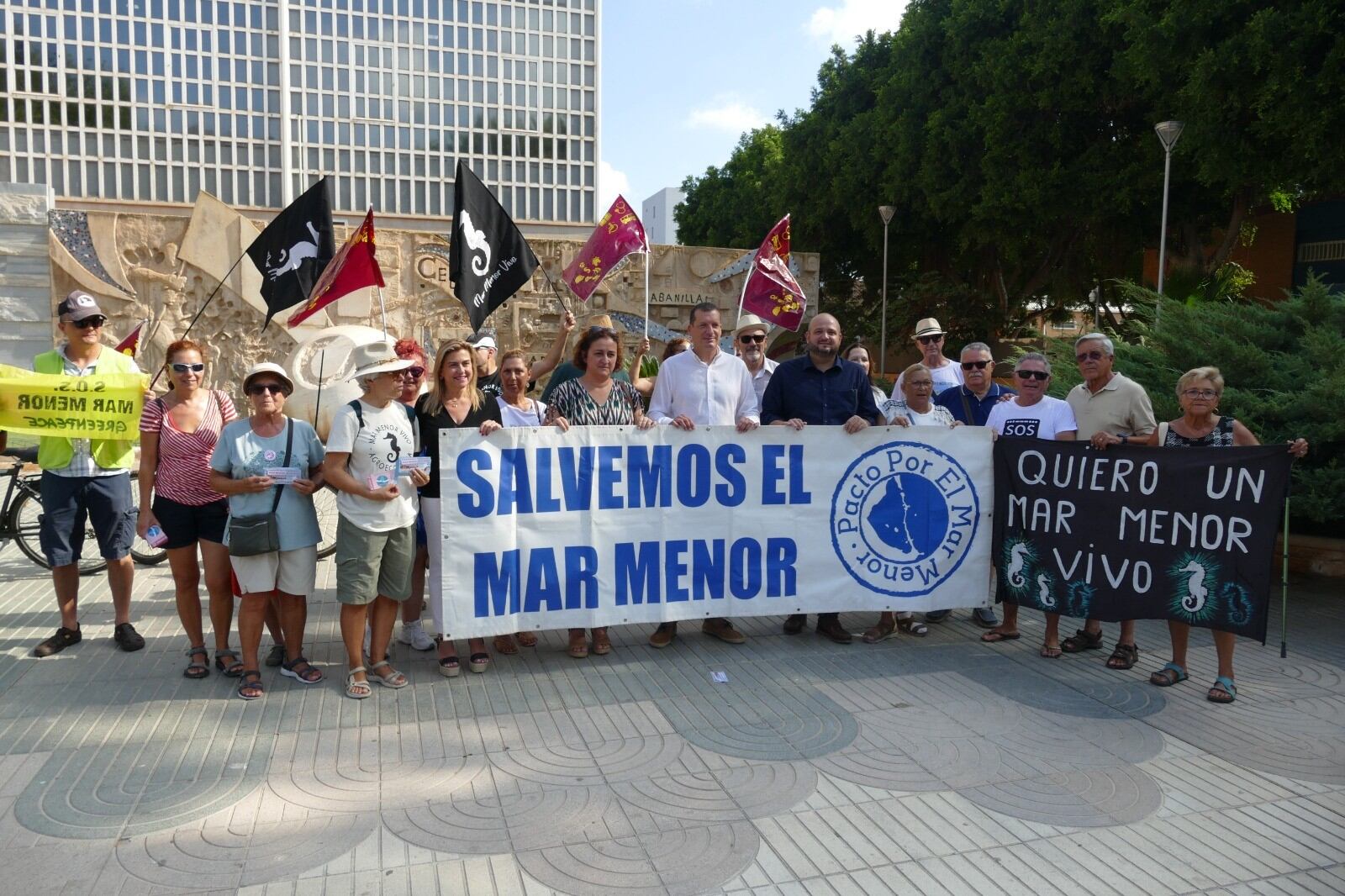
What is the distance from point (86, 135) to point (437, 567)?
279 ft

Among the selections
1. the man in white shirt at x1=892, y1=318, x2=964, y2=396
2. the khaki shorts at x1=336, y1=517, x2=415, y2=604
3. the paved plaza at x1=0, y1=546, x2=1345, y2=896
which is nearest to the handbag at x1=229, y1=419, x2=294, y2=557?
the khaki shorts at x1=336, y1=517, x2=415, y2=604

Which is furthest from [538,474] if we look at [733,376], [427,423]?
[733,376]

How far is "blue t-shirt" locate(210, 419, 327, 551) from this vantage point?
15.1 feet

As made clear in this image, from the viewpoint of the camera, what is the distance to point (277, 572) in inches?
187

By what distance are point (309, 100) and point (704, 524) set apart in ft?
282

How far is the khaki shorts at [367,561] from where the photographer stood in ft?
15.3

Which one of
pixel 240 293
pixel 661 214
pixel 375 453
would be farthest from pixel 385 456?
pixel 661 214

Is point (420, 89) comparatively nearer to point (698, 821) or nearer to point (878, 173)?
point (878, 173)

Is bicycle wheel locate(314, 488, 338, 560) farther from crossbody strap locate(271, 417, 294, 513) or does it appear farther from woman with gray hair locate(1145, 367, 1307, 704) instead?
woman with gray hair locate(1145, 367, 1307, 704)

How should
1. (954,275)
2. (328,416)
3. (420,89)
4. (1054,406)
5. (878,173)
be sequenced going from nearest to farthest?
1. (1054,406)
2. (328,416)
3. (878,173)
4. (954,275)
5. (420,89)

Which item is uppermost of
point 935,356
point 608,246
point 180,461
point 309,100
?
point 309,100

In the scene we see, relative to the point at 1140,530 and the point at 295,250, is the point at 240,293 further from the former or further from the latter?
the point at 1140,530

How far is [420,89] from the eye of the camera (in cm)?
8231

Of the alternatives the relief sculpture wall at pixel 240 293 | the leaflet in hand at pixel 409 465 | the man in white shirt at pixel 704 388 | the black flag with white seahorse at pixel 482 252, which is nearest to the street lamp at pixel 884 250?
the relief sculpture wall at pixel 240 293
